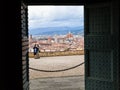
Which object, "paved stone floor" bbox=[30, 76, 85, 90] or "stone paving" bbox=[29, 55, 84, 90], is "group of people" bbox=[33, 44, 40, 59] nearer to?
"stone paving" bbox=[29, 55, 84, 90]

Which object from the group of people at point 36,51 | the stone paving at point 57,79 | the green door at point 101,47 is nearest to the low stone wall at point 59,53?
the group of people at point 36,51

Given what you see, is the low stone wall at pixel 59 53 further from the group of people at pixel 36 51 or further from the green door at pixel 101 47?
the green door at pixel 101 47

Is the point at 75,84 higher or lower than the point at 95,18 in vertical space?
lower

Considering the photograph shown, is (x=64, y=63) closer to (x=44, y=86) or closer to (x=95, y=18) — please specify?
(x=44, y=86)

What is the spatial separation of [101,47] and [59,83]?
4.32 m

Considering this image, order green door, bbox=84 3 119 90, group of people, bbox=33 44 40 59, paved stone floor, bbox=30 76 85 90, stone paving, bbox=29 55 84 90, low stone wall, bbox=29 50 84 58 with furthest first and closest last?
low stone wall, bbox=29 50 84 58, group of people, bbox=33 44 40 59, stone paving, bbox=29 55 84 90, paved stone floor, bbox=30 76 85 90, green door, bbox=84 3 119 90

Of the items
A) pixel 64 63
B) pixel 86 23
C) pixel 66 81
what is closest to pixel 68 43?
pixel 64 63

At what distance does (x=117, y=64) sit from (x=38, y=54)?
10037 millimetres

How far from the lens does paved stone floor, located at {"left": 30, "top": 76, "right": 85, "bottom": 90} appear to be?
8.83 metres

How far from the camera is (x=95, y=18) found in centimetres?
561

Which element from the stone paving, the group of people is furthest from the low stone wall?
the stone paving

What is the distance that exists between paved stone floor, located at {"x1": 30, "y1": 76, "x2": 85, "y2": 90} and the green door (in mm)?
3107

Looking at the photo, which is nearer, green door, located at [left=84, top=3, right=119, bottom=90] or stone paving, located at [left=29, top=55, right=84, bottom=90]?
green door, located at [left=84, top=3, right=119, bottom=90]

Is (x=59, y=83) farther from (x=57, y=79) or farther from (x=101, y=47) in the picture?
(x=101, y=47)
